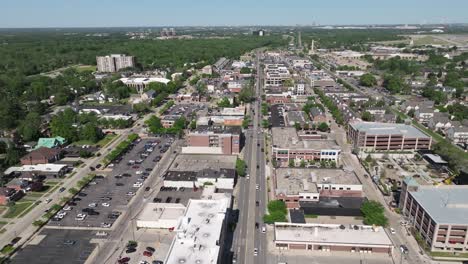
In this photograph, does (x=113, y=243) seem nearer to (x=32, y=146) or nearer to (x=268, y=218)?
(x=268, y=218)

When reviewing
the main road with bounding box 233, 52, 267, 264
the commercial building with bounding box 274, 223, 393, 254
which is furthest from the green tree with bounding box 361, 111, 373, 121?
the commercial building with bounding box 274, 223, 393, 254

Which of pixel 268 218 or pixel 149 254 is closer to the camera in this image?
pixel 149 254

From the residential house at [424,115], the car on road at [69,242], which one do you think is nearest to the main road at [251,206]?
the car on road at [69,242]

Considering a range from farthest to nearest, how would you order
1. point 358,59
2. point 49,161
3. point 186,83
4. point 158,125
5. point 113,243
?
1. point 358,59
2. point 186,83
3. point 158,125
4. point 49,161
5. point 113,243

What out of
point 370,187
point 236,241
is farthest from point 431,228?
point 236,241

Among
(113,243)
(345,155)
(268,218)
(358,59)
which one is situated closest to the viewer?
(113,243)

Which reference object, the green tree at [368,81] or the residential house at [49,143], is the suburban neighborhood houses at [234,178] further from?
the green tree at [368,81]

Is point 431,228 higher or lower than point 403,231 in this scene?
higher
